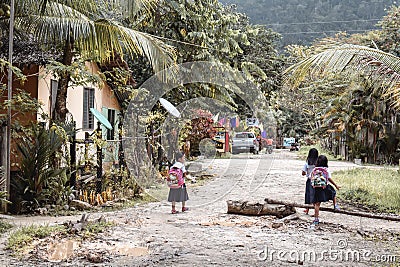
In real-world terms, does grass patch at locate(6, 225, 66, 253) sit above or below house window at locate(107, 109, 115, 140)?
below

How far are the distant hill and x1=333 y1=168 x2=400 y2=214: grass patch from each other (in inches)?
1925

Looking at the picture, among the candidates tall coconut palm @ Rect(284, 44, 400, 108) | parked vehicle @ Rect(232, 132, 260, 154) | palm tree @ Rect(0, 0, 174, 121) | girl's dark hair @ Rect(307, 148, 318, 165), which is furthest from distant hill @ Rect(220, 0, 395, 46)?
girl's dark hair @ Rect(307, 148, 318, 165)

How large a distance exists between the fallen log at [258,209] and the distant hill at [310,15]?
179 feet

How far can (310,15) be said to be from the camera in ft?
231

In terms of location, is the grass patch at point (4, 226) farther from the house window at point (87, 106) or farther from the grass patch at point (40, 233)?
the house window at point (87, 106)

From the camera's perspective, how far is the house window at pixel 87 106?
16.0 m

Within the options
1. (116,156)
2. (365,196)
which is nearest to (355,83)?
(365,196)

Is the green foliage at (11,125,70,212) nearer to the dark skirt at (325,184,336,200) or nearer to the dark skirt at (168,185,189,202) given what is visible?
the dark skirt at (168,185,189,202)

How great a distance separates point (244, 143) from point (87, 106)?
1777 cm

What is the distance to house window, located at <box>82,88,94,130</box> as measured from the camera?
15998 millimetres

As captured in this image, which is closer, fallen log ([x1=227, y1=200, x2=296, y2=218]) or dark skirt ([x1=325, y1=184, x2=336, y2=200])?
dark skirt ([x1=325, y1=184, x2=336, y2=200])

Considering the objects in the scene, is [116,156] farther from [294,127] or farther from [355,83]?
[294,127]

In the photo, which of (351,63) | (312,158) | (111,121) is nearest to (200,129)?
(111,121)

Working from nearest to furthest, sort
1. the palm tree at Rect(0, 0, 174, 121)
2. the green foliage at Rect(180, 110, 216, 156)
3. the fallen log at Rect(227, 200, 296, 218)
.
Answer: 1. the fallen log at Rect(227, 200, 296, 218)
2. the palm tree at Rect(0, 0, 174, 121)
3. the green foliage at Rect(180, 110, 216, 156)
